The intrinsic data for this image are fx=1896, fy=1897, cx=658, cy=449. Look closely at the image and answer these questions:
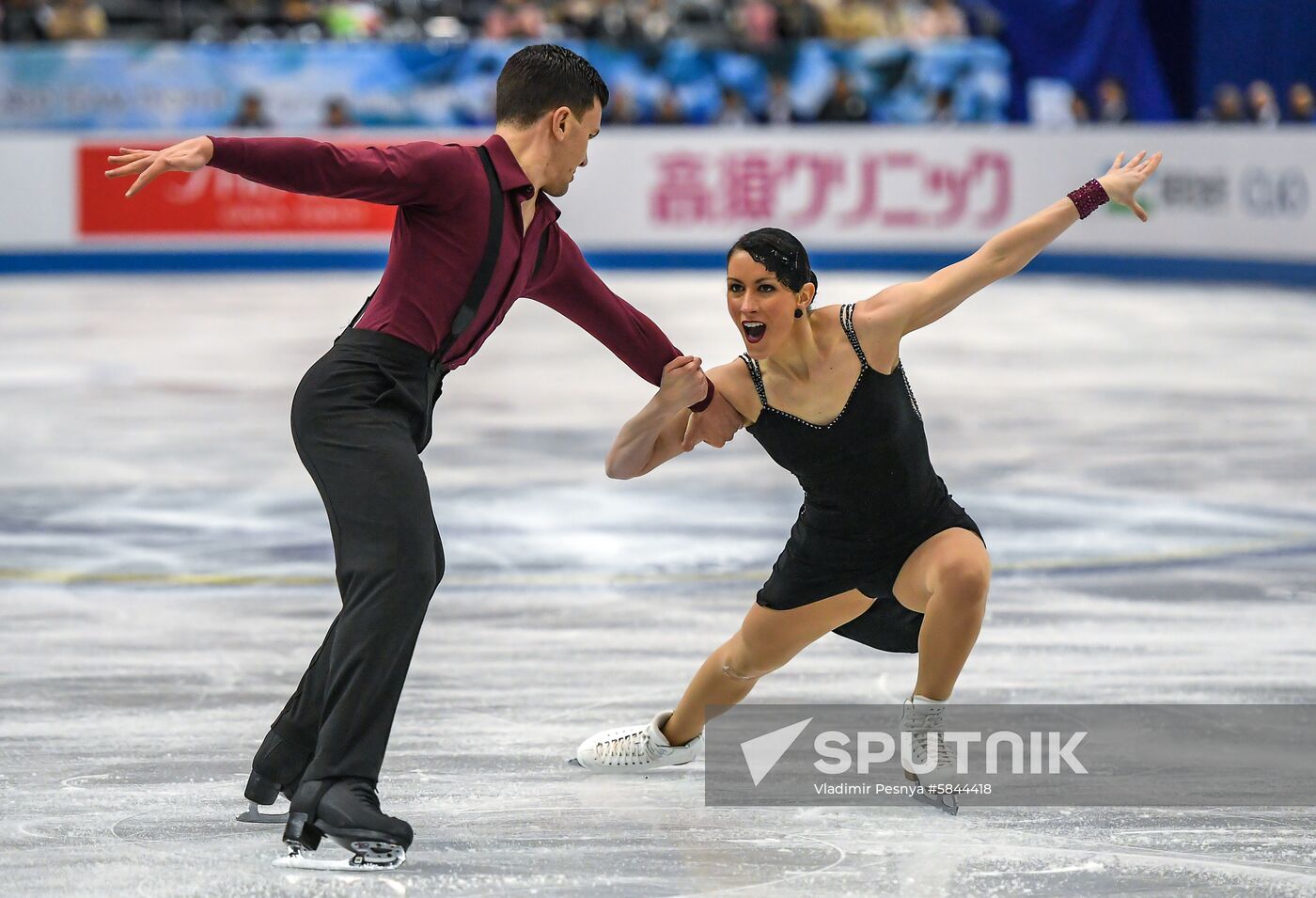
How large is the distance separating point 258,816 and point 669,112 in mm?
17259

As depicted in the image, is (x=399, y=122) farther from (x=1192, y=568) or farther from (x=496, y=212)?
(x=496, y=212)

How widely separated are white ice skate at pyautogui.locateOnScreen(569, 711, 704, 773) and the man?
0.82 metres

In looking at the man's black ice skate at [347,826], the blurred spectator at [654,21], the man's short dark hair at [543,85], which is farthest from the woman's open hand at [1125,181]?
the blurred spectator at [654,21]

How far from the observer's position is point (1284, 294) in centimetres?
1827

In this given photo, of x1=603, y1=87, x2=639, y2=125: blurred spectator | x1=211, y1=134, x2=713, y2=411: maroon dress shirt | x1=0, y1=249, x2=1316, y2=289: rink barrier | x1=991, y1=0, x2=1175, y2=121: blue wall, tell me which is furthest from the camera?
x1=991, y1=0, x2=1175, y2=121: blue wall

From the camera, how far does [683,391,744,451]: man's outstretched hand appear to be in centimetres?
450

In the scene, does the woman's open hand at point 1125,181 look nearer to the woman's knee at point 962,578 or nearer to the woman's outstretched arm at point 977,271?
the woman's outstretched arm at point 977,271

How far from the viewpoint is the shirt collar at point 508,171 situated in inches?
161

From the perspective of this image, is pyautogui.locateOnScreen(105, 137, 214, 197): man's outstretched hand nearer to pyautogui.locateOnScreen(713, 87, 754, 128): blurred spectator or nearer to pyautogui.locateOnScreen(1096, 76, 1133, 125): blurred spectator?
pyautogui.locateOnScreen(713, 87, 754, 128): blurred spectator

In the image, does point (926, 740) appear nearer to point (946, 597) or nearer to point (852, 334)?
point (946, 597)

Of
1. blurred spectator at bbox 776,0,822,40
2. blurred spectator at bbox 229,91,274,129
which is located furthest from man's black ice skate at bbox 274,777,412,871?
blurred spectator at bbox 776,0,822,40

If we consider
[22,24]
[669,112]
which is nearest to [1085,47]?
[669,112]

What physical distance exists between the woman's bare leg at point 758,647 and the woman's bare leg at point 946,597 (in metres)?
0.18

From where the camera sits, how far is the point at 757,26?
2212 cm
